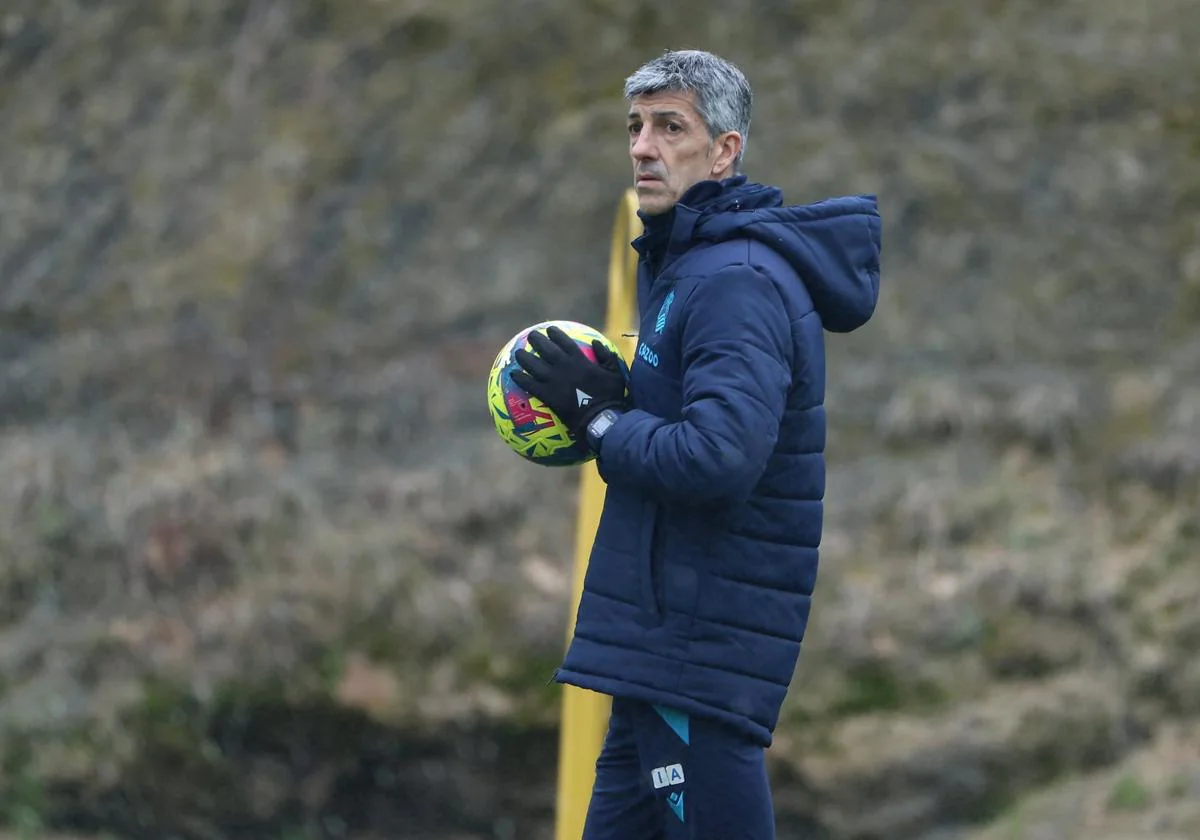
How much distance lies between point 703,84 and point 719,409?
62 centimetres

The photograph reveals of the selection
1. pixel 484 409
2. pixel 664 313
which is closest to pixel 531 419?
pixel 664 313

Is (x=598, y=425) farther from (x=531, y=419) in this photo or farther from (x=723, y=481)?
(x=723, y=481)

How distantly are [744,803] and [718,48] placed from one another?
245 inches

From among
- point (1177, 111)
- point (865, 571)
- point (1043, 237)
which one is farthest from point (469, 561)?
point (1177, 111)

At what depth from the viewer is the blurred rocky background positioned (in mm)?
5891

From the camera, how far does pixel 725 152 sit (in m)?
2.89

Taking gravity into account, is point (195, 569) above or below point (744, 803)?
above

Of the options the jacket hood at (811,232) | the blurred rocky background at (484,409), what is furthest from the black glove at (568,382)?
the blurred rocky background at (484,409)

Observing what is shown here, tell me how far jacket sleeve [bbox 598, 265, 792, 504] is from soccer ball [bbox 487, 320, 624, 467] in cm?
18

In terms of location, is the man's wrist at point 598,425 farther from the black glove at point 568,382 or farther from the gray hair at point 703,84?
the gray hair at point 703,84

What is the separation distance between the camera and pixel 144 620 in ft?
20.7

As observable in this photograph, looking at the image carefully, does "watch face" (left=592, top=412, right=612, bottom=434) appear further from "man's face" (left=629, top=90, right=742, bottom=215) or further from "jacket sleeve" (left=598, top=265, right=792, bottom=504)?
"man's face" (left=629, top=90, right=742, bottom=215)

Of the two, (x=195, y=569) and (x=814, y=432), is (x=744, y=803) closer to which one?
(x=814, y=432)

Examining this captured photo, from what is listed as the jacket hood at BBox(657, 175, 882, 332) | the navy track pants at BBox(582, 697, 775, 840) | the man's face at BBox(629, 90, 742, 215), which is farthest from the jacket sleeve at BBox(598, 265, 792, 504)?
the navy track pants at BBox(582, 697, 775, 840)
